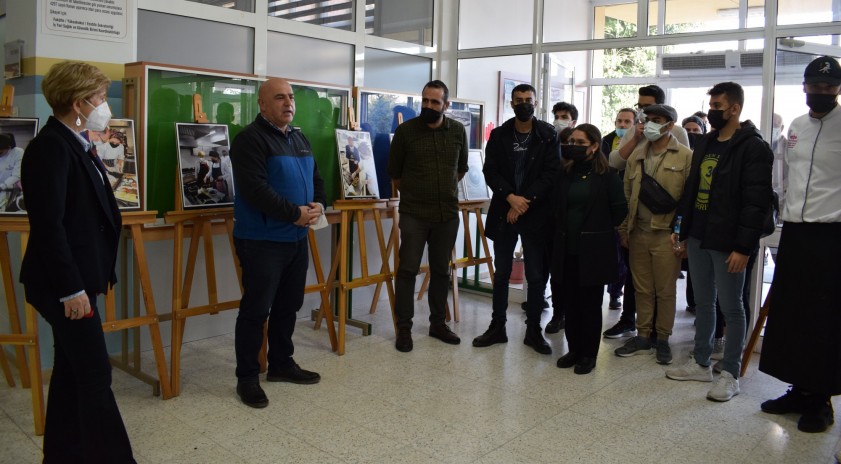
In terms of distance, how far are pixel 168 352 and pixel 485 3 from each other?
4175 mm

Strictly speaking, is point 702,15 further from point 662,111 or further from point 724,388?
point 724,388

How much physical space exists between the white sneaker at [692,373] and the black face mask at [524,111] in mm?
1821

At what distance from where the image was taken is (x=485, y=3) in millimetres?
6504

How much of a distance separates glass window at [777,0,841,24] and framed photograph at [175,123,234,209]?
12.6 ft

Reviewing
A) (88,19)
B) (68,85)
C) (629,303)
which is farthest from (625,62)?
(68,85)

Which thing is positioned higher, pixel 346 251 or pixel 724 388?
pixel 346 251

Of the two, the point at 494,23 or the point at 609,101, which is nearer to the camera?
the point at 609,101

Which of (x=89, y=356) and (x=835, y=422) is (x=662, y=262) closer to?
(x=835, y=422)

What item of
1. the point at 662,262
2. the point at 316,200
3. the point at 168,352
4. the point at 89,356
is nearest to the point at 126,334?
the point at 168,352

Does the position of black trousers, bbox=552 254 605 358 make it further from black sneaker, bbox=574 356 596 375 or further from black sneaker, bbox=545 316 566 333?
black sneaker, bbox=545 316 566 333

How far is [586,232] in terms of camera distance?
4.12m

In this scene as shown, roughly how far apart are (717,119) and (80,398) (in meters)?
3.37

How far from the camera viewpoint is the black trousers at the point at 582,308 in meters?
4.17

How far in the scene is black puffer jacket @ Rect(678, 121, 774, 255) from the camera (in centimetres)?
359
